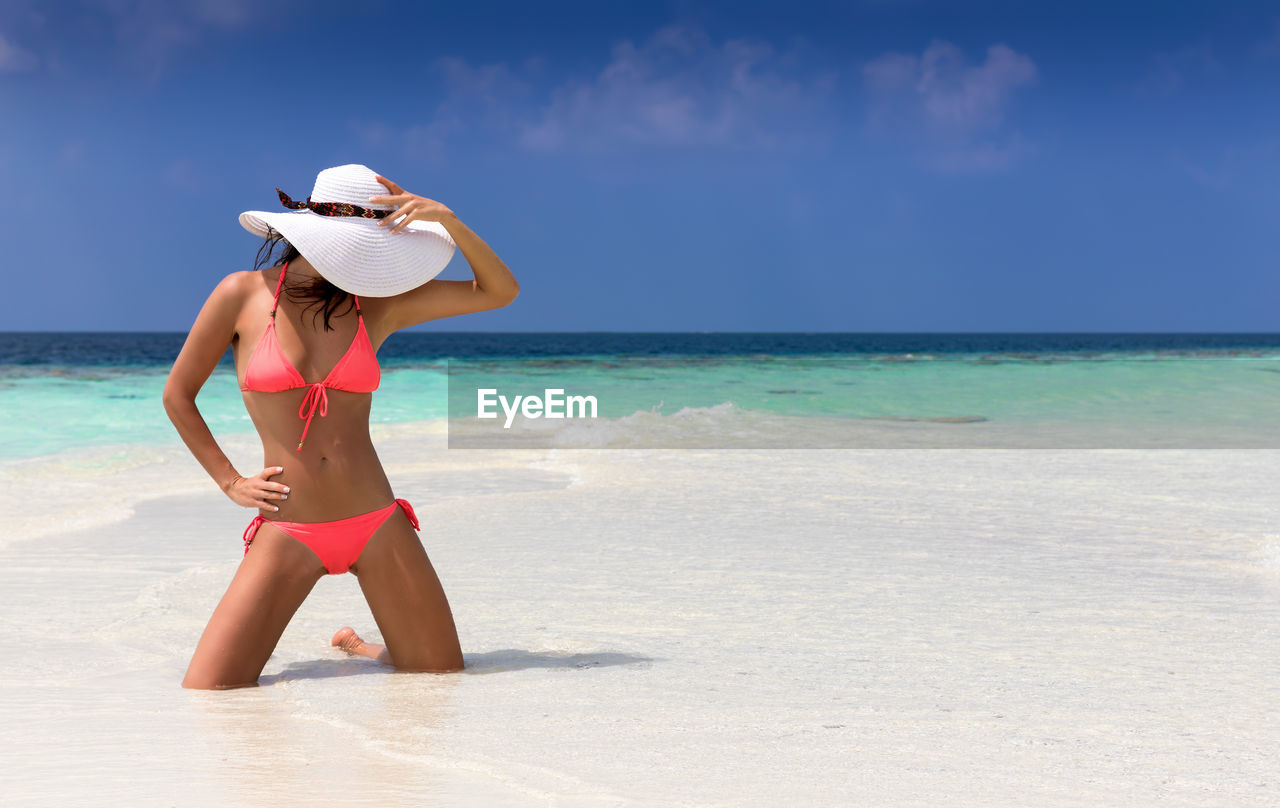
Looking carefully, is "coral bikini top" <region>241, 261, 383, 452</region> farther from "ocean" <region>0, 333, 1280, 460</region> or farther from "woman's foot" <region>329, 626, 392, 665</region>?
"ocean" <region>0, 333, 1280, 460</region>

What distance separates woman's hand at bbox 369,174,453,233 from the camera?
10.4 ft

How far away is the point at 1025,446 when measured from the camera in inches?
460

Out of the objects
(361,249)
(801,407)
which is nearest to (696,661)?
(361,249)

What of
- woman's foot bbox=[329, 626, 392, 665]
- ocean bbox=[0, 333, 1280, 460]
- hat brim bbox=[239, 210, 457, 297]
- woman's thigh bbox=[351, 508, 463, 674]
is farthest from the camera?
ocean bbox=[0, 333, 1280, 460]

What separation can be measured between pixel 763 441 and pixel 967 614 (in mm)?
8198

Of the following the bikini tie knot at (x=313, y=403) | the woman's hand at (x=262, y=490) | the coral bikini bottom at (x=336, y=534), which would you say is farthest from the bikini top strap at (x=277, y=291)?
the coral bikini bottom at (x=336, y=534)

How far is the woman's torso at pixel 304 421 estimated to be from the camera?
3.20 m

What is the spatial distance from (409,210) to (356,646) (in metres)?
1.46

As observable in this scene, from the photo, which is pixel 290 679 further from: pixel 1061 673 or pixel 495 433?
pixel 495 433

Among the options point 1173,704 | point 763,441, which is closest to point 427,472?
point 763,441

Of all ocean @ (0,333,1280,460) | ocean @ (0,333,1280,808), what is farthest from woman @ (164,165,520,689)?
ocean @ (0,333,1280,460)

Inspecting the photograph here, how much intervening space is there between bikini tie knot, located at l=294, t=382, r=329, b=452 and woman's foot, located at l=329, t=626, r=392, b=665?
2.59 feet

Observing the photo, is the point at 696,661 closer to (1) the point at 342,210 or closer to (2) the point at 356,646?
(2) the point at 356,646

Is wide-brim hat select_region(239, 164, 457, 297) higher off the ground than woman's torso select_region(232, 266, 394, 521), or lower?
higher
